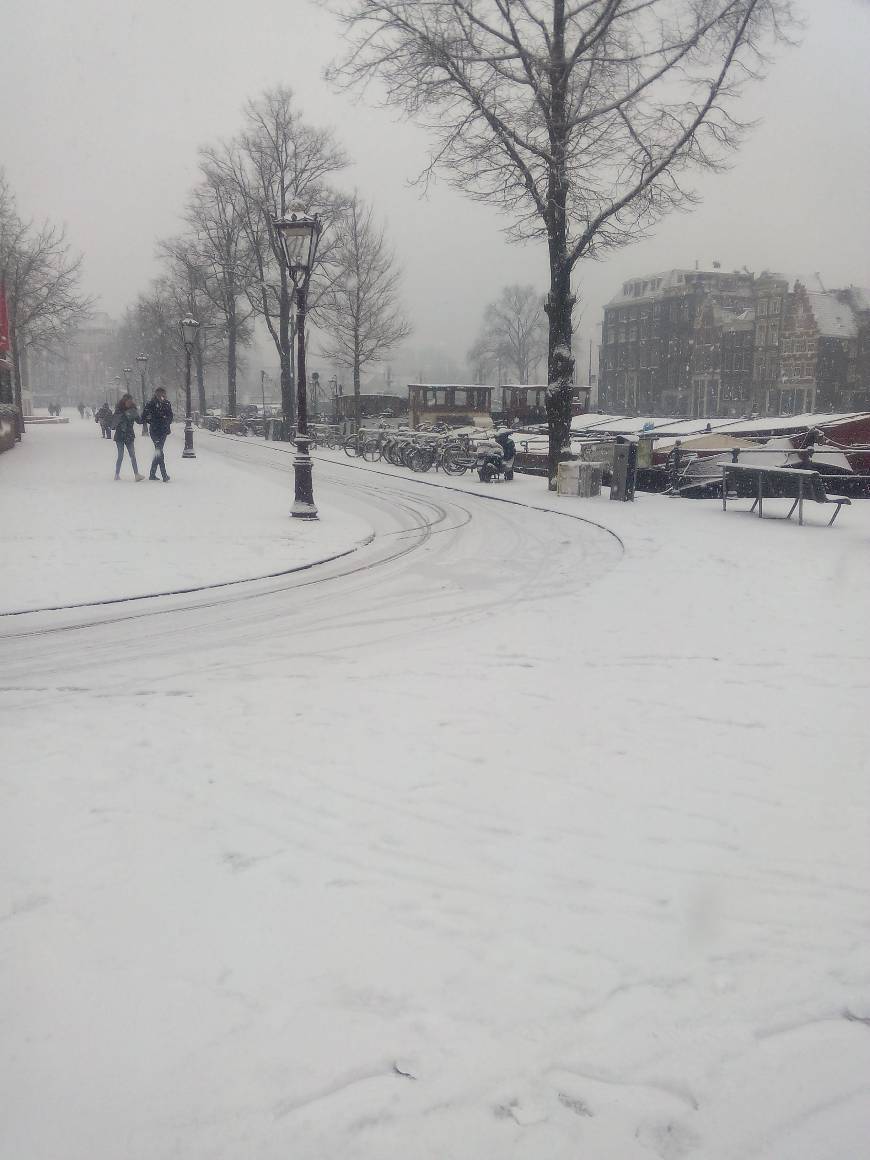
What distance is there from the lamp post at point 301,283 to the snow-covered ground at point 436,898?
239 inches

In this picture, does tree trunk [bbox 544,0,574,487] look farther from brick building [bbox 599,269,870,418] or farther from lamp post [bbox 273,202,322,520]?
brick building [bbox 599,269,870,418]

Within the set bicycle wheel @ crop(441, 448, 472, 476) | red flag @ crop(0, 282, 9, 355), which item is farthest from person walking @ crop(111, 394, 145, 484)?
red flag @ crop(0, 282, 9, 355)

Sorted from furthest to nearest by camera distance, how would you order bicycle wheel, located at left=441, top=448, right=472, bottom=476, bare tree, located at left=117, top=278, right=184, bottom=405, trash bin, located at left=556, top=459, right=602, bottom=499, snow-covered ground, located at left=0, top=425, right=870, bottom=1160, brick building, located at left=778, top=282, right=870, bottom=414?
brick building, located at left=778, top=282, right=870, bottom=414, bare tree, located at left=117, top=278, right=184, bottom=405, bicycle wheel, located at left=441, top=448, right=472, bottom=476, trash bin, located at left=556, top=459, right=602, bottom=499, snow-covered ground, located at left=0, top=425, right=870, bottom=1160

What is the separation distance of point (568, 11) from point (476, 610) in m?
14.6

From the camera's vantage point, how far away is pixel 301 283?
11.6 m

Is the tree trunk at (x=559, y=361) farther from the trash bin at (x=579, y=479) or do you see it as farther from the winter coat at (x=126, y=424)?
the winter coat at (x=126, y=424)

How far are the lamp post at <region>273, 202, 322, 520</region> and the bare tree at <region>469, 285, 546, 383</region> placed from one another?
78.8m

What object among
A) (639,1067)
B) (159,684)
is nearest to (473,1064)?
(639,1067)

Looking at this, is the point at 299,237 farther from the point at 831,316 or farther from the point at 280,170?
the point at 831,316

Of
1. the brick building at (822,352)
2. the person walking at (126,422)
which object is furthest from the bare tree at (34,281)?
the brick building at (822,352)

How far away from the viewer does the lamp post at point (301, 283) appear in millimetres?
11203

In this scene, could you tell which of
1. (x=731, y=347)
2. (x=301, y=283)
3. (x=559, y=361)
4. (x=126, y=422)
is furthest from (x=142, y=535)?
(x=731, y=347)

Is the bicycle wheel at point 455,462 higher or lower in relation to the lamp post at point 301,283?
lower

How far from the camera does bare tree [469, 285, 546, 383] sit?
90.3m
